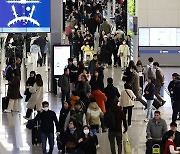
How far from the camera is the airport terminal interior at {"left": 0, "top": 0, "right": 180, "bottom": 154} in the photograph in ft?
72.3

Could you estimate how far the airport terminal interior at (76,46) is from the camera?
72.3 feet

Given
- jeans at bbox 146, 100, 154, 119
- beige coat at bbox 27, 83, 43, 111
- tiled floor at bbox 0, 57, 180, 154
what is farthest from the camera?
jeans at bbox 146, 100, 154, 119

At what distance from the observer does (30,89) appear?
2186 centimetres

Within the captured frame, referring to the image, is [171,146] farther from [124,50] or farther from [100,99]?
[124,50]

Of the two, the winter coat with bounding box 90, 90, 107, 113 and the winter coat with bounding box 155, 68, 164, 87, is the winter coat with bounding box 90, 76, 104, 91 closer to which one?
the winter coat with bounding box 155, 68, 164, 87

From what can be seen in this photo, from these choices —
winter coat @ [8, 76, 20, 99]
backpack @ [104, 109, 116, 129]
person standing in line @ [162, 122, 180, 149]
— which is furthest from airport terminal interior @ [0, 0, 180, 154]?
person standing in line @ [162, 122, 180, 149]

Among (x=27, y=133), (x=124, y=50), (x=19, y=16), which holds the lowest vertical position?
(x=27, y=133)

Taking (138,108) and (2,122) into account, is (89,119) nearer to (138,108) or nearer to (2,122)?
(2,122)

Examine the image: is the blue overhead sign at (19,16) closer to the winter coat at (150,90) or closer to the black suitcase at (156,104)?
the black suitcase at (156,104)

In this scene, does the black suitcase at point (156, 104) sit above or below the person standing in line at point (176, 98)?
below

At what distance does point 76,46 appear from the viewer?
3459cm

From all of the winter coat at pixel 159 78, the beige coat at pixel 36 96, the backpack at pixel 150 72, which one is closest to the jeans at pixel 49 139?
the beige coat at pixel 36 96

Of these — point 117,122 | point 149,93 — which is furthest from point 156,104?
point 117,122

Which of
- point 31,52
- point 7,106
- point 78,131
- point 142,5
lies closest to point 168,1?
point 142,5
